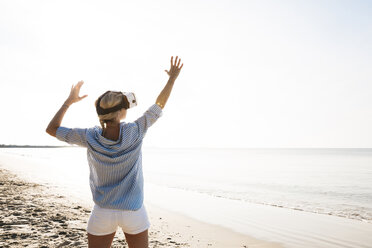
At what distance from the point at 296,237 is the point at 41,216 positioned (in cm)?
650

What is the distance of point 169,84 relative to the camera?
2.39 m

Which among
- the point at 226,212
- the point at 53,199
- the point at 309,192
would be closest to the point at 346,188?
the point at 309,192

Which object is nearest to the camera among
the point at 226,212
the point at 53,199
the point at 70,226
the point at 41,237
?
the point at 41,237

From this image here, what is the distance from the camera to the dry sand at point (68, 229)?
18.1 ft

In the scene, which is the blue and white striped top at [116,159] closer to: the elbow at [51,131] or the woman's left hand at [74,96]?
the elbow at [51,131]

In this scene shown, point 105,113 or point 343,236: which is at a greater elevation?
point 105,113

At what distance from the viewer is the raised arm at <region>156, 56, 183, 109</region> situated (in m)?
2.30

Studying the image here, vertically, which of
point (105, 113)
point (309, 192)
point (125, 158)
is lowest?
point (309, 192)

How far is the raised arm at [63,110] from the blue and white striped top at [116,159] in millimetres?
53

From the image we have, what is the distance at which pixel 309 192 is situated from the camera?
18188mm

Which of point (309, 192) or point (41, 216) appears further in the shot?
point (309, 192)

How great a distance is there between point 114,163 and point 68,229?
5029mm

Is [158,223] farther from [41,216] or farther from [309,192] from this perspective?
[309,192]

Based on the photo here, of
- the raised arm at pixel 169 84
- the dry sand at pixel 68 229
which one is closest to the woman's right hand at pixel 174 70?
the raised arm at pixel 169 84
